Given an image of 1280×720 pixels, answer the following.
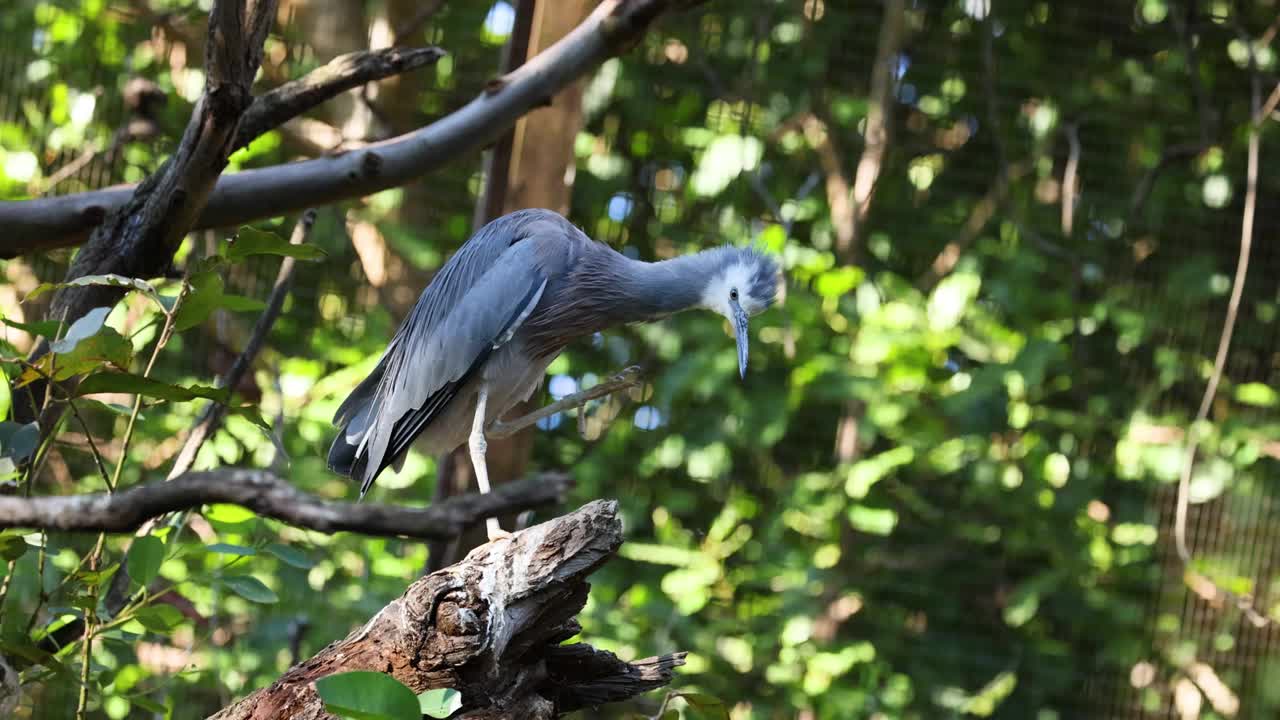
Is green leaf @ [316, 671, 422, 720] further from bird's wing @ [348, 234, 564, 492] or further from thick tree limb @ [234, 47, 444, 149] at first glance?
bird's wing @ [348, 234, 564, 492]

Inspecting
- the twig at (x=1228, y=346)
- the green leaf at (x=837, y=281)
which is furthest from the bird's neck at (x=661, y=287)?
the twig at (x=1228, y=346)

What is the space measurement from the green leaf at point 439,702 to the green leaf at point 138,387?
257 millimetres

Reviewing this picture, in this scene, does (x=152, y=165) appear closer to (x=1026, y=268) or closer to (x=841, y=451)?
(x=841, y=451)

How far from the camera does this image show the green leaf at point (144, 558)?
0.95 m

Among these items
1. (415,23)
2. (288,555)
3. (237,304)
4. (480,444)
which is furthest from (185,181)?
(415,23)

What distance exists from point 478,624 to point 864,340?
1.65m

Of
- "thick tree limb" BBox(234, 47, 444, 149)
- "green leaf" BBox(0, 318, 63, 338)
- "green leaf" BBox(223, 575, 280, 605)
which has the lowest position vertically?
"green leaf" BBox(223, 575, 280, 605)

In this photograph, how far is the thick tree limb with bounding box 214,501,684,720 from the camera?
898 mm

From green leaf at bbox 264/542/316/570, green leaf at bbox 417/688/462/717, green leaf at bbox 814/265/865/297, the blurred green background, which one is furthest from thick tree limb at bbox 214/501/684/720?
green leaf at bbox 814/265/865/297

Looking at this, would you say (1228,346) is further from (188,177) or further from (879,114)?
(188,177)

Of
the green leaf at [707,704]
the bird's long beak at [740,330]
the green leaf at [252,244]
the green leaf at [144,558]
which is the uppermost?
the green leaf at [252,244]

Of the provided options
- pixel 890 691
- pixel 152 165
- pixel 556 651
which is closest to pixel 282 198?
pixel 556 651

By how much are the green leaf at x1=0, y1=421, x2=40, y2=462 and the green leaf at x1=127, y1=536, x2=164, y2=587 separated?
12 centimetres

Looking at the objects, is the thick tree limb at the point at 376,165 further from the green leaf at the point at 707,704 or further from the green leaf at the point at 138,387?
the green leaf at the point at 707,704
